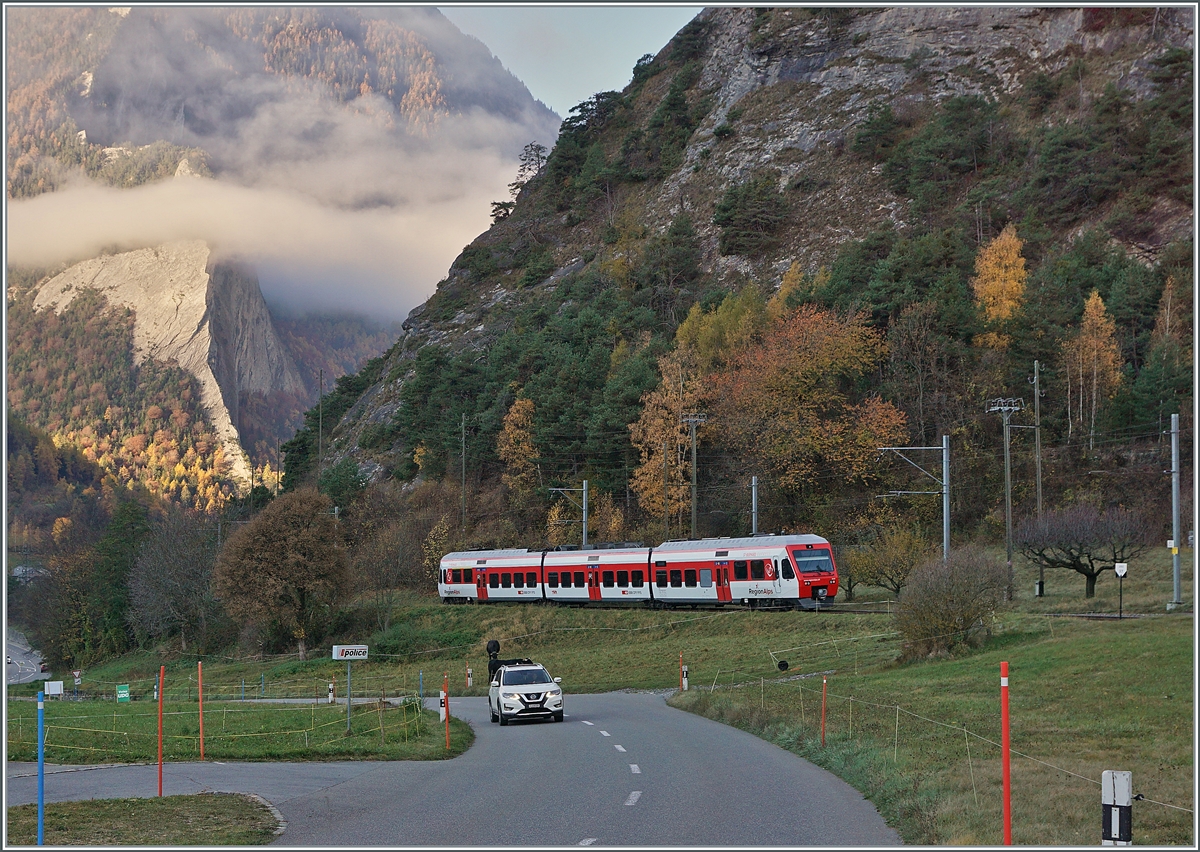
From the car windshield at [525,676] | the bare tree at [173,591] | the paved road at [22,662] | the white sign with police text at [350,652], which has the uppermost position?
the white sign with police text at [350,652]

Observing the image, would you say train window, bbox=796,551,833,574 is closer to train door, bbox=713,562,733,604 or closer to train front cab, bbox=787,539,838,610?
train front cab, bbox=787,539,838,610

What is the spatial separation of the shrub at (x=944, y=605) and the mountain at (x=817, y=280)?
1180 inches

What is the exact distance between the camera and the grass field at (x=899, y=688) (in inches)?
551

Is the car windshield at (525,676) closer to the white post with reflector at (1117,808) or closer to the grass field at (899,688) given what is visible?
the grass field at (899,688)

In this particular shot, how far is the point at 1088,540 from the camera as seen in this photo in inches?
1704

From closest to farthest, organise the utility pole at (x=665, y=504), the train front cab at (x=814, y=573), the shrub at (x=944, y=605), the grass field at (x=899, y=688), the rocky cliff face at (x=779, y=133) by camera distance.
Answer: the grass field at (x=899, y=688) < the shrub at (x=944, y=605) < the train front cab at (x=814, y=573) < the utility pole at (x=665, y=504) < the rocky cliff face at (x=779, y=133)

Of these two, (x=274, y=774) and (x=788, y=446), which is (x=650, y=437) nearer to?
(x=788, y=446)

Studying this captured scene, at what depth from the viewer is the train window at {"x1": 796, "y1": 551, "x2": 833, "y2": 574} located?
46.7 metres

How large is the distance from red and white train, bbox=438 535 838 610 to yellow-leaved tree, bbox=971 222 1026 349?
102ft

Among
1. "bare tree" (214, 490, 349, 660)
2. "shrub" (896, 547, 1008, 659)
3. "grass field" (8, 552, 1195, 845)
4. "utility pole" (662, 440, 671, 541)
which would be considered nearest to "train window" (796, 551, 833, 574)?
"grass field" (8, 552, 1195, 845)

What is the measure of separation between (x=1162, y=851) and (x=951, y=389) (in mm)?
63499

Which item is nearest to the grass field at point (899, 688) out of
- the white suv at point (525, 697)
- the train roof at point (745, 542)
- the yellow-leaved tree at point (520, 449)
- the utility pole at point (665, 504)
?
the white suv at point (525, 697)

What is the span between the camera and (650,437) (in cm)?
7388

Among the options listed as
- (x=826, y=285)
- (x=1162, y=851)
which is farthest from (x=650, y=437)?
(x=1162, y=851)
